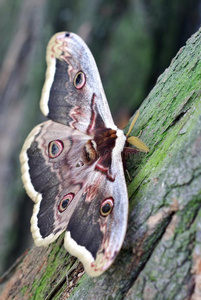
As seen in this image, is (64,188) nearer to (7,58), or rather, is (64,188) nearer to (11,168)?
(11,168)

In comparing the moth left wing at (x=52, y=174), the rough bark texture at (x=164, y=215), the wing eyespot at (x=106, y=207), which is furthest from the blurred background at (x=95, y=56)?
the wing eyespot at (x=106, y=207)

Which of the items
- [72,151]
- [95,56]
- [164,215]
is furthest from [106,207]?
[95,56]

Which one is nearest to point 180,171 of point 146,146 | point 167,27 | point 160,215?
point 160,215

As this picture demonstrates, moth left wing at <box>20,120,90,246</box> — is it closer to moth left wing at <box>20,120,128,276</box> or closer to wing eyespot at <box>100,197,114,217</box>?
moth left wing at <box>20,120,128,276</box>

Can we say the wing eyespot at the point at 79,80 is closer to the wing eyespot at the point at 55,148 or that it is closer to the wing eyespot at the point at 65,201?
the wing eyespot at the point at 55,148

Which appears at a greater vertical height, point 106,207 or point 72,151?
point 72,151

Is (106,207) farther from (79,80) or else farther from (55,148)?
(79,80)
